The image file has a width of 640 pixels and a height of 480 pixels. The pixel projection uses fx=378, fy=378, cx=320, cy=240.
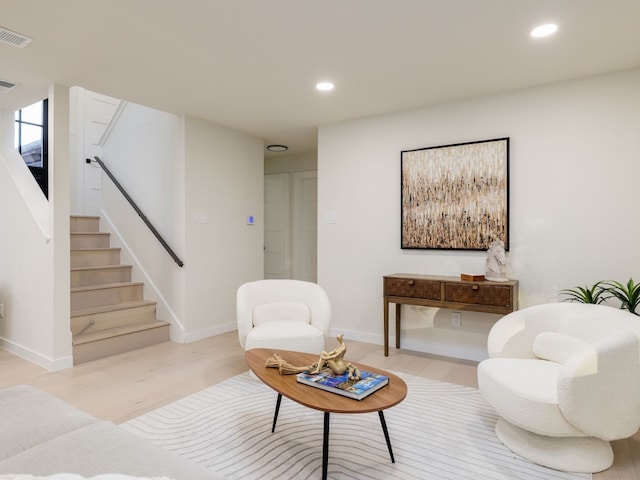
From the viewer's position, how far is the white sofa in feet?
3.44

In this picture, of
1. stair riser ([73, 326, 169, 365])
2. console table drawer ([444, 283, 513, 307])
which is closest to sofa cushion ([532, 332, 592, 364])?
console table drawer ([444, 283, 513, 307])

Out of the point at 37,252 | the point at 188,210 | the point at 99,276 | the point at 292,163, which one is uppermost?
the point at 292,163

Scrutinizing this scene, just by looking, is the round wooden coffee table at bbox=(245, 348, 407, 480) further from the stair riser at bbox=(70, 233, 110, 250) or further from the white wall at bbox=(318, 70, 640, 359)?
the stair riser at bbox=(70, 233, 110, 250)

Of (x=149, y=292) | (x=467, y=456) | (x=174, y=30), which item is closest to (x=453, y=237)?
(x=467, y=456)

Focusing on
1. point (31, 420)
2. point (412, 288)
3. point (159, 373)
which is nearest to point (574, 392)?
point (412, 288)

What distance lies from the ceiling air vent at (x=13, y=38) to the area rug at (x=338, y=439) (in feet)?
8.19

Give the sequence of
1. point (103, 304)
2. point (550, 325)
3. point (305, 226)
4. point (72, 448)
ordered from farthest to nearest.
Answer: point (305, 226)
point (103, 304)
point (550, 325)
point (72, 448)

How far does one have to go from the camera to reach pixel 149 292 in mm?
4371

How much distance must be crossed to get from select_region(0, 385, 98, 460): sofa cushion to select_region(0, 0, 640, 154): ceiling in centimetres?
198

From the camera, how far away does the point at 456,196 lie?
11.5ft

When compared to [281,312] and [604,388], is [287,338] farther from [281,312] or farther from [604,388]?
[604,388]

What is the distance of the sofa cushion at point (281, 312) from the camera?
3178 mm

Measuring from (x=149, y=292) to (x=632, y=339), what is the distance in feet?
14.1

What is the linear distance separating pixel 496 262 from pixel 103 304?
3.92 metres
